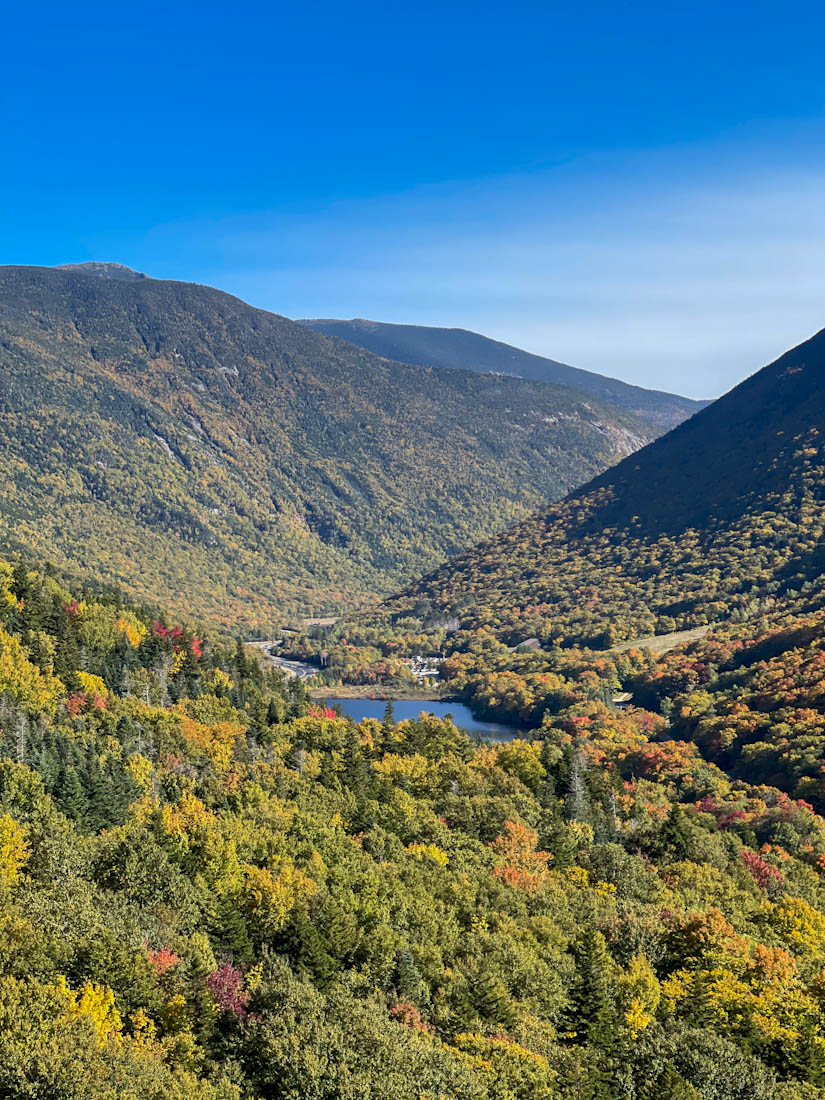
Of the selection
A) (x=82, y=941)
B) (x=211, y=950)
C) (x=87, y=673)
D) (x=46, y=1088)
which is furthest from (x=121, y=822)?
(x=87, y=673)

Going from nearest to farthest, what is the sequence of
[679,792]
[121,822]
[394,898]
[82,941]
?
1. [82,941]
2. [394,898]
3. [121,822]
4. [679,792]

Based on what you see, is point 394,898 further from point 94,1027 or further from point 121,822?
point 94,1027

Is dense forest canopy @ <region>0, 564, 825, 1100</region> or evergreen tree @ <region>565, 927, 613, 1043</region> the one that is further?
evergreen tree @ <region>565, 927, 613, 1043</region>

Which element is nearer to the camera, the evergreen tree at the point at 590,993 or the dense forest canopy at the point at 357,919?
the dense forest canopy at the point at 357,919

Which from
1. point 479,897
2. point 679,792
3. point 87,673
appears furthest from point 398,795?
point 679,792

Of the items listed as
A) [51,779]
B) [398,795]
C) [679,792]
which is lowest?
[679,792]

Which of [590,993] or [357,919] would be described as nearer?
[590,993]

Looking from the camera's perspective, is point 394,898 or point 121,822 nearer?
point 394,898

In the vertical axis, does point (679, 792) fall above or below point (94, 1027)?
below

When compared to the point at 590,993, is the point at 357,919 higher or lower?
higher

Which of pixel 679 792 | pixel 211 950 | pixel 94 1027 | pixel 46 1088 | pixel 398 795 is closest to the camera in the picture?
pixel 46 1088
